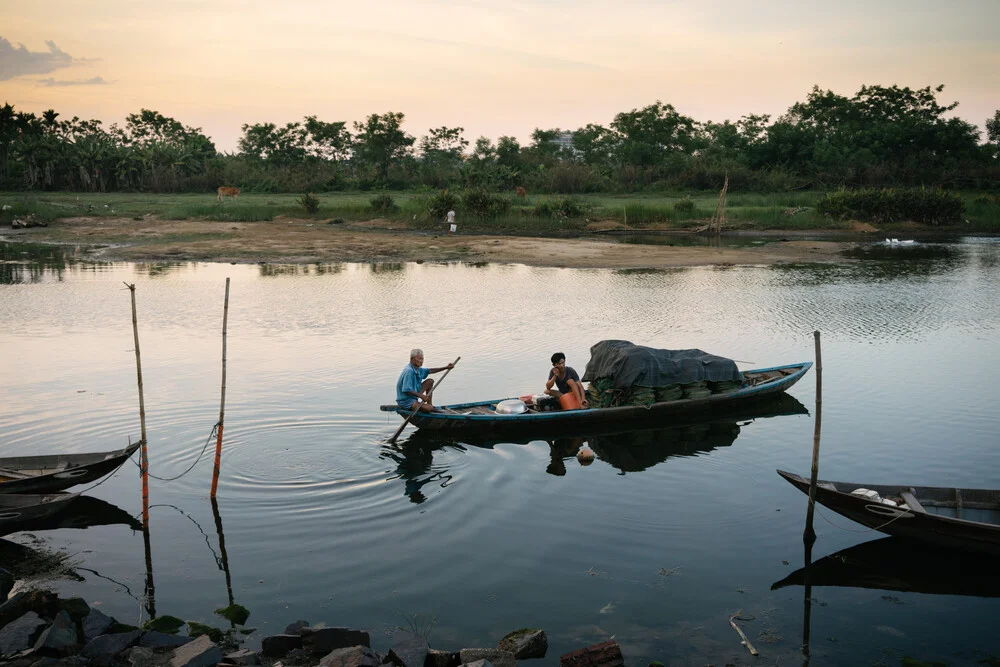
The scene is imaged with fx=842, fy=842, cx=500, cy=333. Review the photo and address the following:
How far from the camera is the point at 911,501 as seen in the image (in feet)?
28.8

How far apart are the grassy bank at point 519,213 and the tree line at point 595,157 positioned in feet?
18.1

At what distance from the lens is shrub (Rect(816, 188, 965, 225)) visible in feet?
152

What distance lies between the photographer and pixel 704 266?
32.9 metres

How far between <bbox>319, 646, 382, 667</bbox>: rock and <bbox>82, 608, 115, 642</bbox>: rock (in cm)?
199

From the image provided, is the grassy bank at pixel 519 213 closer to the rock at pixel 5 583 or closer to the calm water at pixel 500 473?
the calm water at pixel 500 473

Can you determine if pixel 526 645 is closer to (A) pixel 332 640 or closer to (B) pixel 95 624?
(A) pixel 332 640

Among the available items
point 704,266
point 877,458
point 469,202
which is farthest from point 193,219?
point 877,458

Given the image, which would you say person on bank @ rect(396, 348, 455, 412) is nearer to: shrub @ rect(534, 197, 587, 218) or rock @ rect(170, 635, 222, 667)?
rock @ rect(170, 635, 222, 667)

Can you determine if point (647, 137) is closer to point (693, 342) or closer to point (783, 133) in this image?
point (783, 133)

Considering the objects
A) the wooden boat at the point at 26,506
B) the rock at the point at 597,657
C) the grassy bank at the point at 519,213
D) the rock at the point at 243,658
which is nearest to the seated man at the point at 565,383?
the rock at the point at 597,657

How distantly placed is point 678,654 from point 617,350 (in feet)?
23.0

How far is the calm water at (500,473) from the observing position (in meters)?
7.93

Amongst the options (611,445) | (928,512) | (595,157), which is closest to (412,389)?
(611,445)

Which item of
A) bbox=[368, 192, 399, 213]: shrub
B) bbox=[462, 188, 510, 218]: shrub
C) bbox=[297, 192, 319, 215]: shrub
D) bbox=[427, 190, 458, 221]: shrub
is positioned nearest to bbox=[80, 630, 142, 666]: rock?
bbox=[462, 188, 510, 218]: shrub
